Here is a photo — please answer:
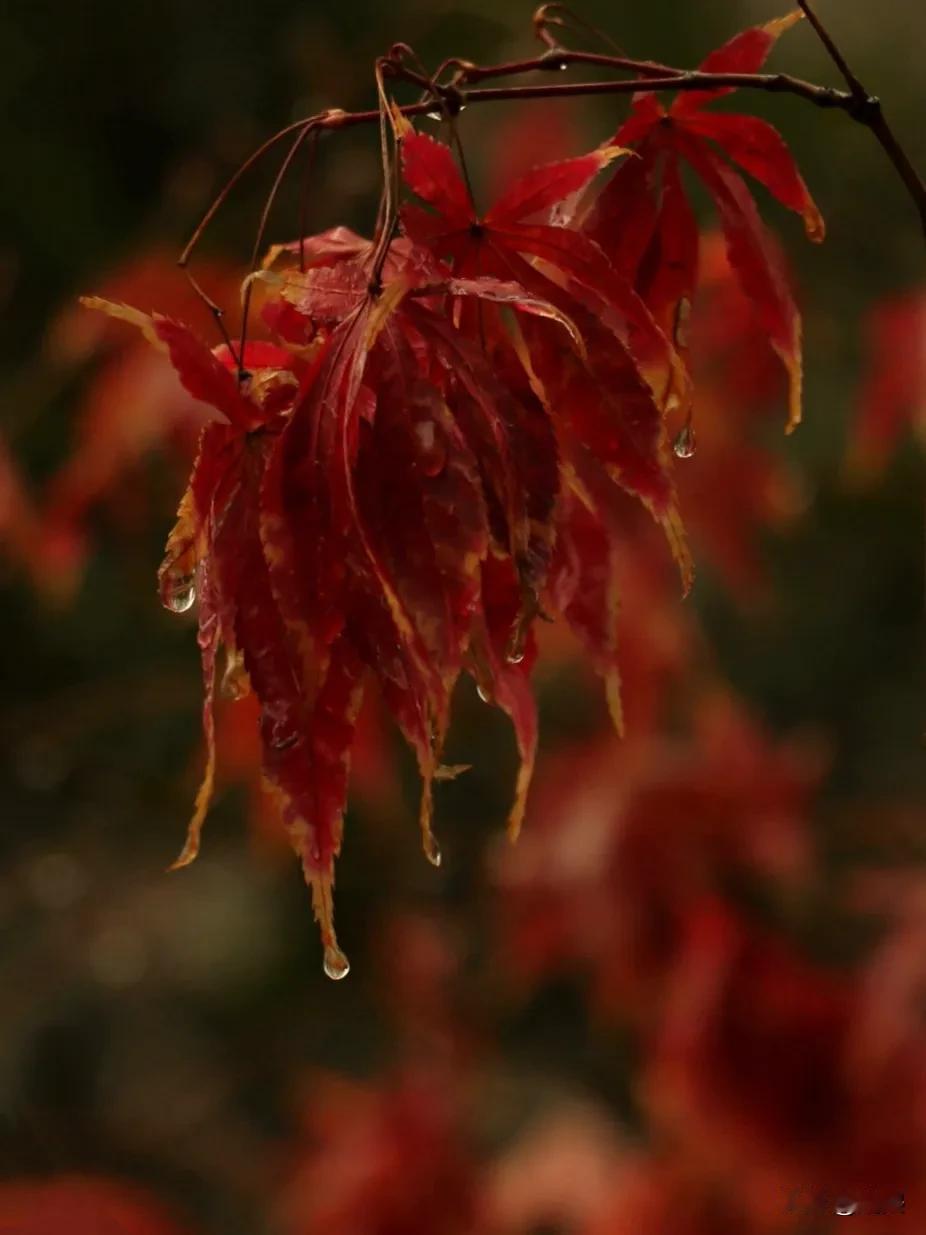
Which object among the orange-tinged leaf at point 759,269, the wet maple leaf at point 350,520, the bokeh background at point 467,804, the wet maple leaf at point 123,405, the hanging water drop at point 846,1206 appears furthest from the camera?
the bokeh background at point 467,804

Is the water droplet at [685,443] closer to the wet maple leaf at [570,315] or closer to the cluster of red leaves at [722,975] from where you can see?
the wet maple leaf at [570,315]

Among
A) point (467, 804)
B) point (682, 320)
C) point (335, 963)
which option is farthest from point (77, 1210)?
point (682, 320)

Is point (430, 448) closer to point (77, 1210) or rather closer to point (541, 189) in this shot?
point (541, 189)

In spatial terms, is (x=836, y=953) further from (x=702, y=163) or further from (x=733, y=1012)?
(x=702, y=163)

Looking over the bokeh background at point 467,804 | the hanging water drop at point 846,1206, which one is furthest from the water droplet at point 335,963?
the bokeh background at point 467,804

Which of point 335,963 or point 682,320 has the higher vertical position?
point 682,320

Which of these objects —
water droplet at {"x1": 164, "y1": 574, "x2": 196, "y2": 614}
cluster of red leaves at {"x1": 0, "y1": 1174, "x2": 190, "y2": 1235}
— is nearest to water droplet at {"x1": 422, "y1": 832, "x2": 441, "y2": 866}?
water droplet at {"x1": 164, "y1": 574, "x2": 196, "y2": 614}
